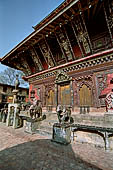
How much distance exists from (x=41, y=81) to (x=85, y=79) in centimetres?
526

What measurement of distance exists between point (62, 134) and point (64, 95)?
468 centimetres

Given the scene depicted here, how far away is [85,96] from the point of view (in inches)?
301

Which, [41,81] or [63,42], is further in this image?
[41,81]

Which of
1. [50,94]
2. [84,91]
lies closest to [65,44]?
[84,91]

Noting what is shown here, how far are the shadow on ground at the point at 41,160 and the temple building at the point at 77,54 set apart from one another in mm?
4347

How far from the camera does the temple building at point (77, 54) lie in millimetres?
6832

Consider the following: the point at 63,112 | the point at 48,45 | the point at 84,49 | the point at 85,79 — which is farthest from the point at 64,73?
the point at 63,112

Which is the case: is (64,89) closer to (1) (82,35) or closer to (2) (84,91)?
(2) (84,91)

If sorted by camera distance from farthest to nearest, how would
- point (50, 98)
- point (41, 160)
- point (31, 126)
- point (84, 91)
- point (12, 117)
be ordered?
point (50, 98), point (12, 117), point (84, 91), point (31, 126), point (41, 160)

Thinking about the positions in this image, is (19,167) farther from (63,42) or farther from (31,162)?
(63,42)

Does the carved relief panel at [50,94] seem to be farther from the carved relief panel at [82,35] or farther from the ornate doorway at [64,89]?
the carved relief panel at [82,35]

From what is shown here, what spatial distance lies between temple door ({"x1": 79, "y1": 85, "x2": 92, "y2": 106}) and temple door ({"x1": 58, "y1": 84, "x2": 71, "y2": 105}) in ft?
3.88

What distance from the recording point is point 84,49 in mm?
8375

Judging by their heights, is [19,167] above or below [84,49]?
below
